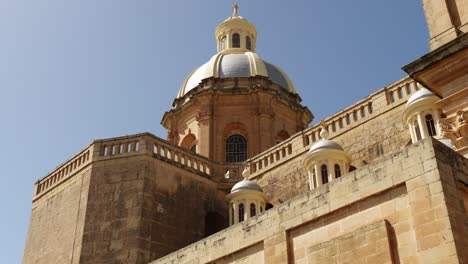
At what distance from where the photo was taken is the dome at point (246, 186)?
2116 centimetres

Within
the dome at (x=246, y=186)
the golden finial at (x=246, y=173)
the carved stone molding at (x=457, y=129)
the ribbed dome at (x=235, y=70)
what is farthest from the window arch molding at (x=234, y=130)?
the carved stone molding at (x=457, y=129)

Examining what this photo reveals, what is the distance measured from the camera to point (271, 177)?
22.2 m

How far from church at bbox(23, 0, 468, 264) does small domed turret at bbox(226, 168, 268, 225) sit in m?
0.05

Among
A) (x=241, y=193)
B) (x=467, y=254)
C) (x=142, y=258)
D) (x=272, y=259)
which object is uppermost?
(x=241, y=193)

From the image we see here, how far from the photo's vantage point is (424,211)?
9.23 meters

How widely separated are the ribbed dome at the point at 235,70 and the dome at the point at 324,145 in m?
12.2

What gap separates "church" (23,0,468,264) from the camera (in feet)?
31.9

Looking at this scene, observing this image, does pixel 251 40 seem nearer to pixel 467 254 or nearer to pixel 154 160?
pixel 154 160

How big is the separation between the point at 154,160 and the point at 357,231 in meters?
11.7

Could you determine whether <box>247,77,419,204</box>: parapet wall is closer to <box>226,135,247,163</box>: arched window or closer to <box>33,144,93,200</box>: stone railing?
<box>226,135,247,163</box>: arched window

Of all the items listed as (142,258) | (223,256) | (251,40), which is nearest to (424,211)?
(223,256)

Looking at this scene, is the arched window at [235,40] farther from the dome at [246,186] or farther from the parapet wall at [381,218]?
the parapet wall at [381,218]

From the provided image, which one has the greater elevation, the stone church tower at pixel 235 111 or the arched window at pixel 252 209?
the stone church tower at pixel 235 111

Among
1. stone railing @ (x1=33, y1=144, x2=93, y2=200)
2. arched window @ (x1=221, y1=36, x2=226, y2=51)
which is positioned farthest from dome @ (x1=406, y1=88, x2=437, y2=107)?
arched window @ (x1=221, y1=36, x2=226, y2=51)
